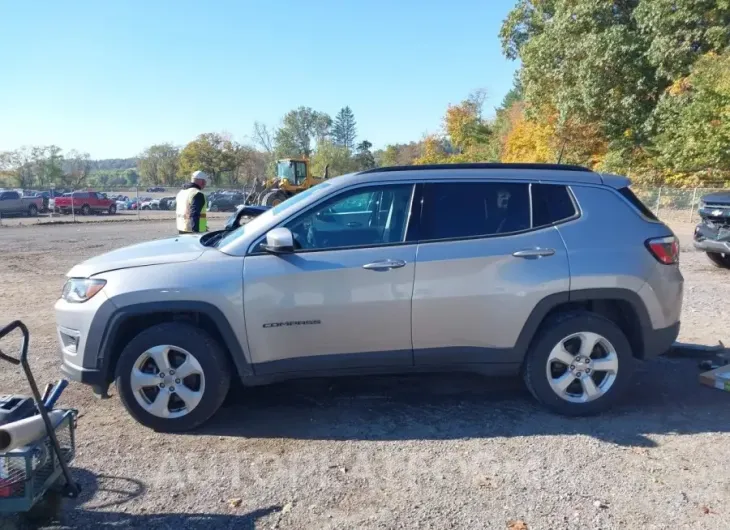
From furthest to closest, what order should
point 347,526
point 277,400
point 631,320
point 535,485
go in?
1. point 277,400
2. point 631,320
3. point 535,485
4. point 347,526

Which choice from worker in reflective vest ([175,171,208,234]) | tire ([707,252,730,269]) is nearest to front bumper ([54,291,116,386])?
worker in reflective vest ([175,171,208,234])

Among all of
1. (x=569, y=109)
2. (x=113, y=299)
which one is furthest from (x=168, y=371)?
(x=569, y=109)

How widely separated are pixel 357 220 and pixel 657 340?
240 centimetres

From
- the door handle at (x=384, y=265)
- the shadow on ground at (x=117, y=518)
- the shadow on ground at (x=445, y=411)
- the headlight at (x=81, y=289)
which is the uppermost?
the door handle at (x=384, y=265)

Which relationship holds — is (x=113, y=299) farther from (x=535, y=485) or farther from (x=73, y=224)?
(x=73, y=224)

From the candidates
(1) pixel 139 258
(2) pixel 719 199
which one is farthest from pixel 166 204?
(1) pixel 139 258

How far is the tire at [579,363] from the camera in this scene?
4.36 metres

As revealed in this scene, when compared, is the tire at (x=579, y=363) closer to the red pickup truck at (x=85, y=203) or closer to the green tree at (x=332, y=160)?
the red pickup truck at (x=85, y=203)

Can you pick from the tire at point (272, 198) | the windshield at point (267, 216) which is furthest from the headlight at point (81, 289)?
the tire at point (272, 198)

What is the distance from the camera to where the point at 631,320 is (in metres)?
4.54

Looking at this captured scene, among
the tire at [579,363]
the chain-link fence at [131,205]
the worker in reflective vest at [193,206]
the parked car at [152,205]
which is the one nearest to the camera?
the tire at [579,363]

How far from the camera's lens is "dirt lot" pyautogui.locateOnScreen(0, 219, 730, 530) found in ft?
10.6

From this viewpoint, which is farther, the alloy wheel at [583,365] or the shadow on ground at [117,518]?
the alloy wheel at [583,365]

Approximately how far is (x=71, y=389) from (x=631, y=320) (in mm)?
4584
